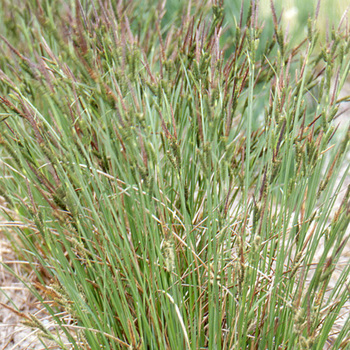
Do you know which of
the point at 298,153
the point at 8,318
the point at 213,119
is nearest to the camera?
the point at 213,119

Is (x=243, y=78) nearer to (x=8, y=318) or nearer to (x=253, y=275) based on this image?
(x=253, y=275)

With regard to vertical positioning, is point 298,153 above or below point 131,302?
above

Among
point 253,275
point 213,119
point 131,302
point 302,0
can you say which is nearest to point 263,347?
point 253,275

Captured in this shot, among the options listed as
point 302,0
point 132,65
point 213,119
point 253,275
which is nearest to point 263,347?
point 253,275

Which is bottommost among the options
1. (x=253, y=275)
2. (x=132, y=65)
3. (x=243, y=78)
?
(x=253, y=275)

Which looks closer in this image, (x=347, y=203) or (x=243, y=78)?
(x=347, y=203)

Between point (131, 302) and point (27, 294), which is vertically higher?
point (131, 302)

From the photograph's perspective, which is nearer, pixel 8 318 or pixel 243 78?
pixel 243 78

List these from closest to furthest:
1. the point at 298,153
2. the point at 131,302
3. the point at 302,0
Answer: the point at 298,153 → the point at 131,302 → the point at 302,0

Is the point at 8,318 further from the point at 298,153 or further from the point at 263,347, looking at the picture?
the point at 298,153
